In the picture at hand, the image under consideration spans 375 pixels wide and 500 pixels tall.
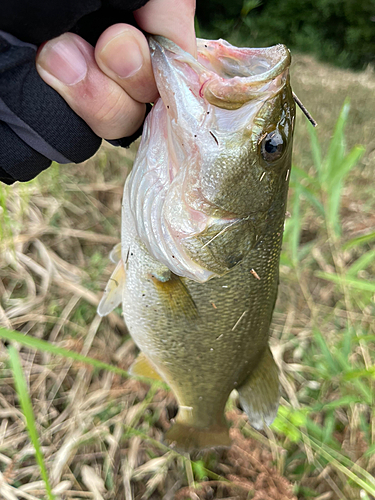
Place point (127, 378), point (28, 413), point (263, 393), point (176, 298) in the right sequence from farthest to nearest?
point (127, 378), point (263, 393), point (176, 298), point (28, 413)

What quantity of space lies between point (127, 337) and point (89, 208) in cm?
97

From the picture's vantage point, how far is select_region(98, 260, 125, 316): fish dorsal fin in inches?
60.4

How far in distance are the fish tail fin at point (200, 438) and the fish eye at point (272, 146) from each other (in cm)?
120

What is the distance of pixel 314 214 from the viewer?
10.1 feet

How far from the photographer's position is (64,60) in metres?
0.92

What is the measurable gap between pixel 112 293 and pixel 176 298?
339 millimetres

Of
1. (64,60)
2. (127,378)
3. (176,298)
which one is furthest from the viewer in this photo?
(127,378)

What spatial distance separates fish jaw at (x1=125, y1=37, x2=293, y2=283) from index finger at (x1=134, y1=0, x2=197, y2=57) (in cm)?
2

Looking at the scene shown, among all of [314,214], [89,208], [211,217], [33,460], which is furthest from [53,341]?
[314,214]

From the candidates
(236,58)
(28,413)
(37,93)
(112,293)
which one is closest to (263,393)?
(112,293)

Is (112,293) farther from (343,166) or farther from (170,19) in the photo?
(343,166)

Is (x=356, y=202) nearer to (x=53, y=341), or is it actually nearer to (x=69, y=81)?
(x=53, y=341)

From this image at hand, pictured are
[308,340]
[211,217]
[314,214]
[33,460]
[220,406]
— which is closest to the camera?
[211,217]

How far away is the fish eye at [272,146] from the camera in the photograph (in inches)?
41.9
